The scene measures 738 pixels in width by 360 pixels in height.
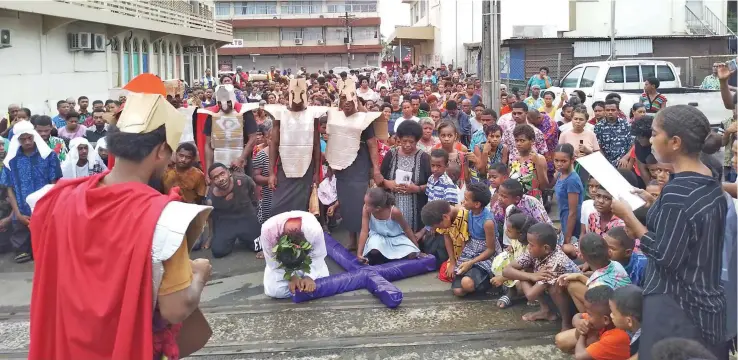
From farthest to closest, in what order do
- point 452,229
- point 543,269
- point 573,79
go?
point 573,79
point 452,229
point 543,269

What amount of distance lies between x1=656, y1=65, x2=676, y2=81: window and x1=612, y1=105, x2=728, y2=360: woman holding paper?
12.2 metres

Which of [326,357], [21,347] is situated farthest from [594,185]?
[21,347]

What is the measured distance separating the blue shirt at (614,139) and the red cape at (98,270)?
245 inches

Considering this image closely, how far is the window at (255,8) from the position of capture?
5506cm

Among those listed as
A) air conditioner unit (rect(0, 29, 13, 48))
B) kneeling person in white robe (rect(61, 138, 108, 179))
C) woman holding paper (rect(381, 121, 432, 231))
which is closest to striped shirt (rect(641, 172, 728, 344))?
woman holding paper (rect(381, 121, 432, 231))

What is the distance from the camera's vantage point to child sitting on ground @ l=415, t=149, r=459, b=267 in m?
6.48

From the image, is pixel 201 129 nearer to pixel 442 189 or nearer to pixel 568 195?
pixel 442 189

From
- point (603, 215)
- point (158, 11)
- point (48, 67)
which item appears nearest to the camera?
point (603, 215)

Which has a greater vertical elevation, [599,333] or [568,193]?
[568,193]

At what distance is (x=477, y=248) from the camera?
5.79m

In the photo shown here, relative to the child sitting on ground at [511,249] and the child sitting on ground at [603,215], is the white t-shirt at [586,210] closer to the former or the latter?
the child sitting on ground at [603,215]

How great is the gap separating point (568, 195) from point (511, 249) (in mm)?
971

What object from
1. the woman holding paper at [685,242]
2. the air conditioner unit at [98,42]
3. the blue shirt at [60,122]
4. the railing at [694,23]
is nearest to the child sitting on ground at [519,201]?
the woman holding paper at [685,242]

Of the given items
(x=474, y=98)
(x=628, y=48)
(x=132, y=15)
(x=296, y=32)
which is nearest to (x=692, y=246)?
(x=474, y=98)
